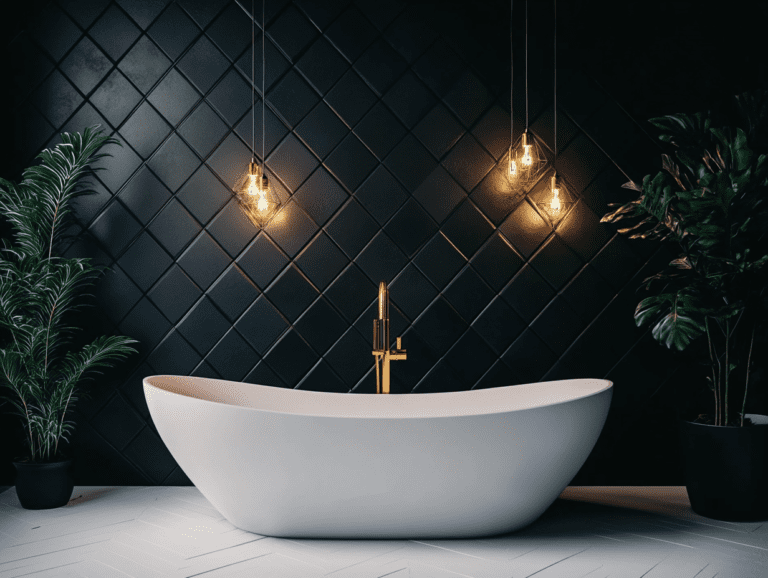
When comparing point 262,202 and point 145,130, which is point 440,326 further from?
point 145,130

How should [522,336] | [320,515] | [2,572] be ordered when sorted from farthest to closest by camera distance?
1. [522,336]
2. [320,515]
3. [2,572]

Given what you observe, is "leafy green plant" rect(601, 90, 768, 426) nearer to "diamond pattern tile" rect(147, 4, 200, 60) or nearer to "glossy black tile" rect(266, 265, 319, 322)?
"glossy black tile" rect(266, 265, 319, 322)

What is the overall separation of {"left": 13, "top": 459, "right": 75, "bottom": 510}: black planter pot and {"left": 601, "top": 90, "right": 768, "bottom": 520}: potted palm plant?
7.82ft

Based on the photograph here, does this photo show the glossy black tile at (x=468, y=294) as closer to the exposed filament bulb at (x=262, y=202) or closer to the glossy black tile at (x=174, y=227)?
the exposed filament bulb at (x=262, y=202)

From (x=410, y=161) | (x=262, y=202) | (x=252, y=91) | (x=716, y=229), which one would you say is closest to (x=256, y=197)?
(x=262, y=202)

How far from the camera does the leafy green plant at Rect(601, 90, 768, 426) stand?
196 cm

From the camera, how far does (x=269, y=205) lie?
8.33 ft

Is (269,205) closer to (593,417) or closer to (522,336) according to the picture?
(522,336)

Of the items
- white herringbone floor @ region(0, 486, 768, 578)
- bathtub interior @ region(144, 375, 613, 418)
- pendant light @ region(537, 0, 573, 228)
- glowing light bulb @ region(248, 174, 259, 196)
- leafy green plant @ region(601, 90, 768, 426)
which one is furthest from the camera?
pendant light @ region(537, 0, 573, 228)

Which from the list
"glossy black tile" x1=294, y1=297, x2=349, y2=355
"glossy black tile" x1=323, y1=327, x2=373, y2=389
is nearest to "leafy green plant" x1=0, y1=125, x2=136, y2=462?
"glossy black tile" x1=294, y1=297, x2=349, y2=355

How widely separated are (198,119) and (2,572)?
1.91 meters

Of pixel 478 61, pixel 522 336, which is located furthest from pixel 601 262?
pixel 478 61

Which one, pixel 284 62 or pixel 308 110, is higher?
pixel 284 62

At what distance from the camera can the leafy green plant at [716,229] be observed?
1.96 m
